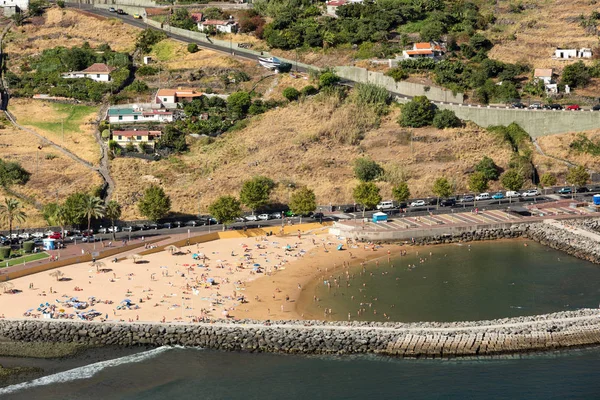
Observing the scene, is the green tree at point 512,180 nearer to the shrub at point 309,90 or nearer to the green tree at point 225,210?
the shrub at point 309,90

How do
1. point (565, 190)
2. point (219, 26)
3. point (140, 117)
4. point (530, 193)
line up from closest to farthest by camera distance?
1. point (530, 193)
2. point (565, 190)
3. point (140, 117)
4. point (219, 26)

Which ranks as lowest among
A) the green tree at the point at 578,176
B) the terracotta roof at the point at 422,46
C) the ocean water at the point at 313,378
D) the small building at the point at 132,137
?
the ocean water at the point at 313,378

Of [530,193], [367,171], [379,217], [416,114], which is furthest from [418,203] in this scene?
[416,114]

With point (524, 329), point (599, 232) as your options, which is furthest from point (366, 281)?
point (599, 232)

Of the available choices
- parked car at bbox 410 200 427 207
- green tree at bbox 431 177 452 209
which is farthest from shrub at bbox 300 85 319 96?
green tree at bbox 431 177 452 209

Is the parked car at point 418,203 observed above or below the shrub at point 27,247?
above

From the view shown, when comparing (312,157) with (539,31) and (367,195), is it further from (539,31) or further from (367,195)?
(539,31)

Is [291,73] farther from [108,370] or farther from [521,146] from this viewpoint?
[108,370]

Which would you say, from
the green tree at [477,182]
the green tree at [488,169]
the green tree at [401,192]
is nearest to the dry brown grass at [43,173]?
the green tree at [401,192]
